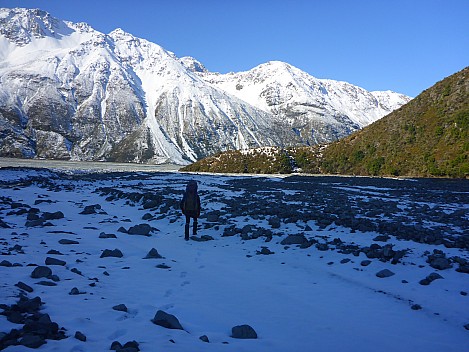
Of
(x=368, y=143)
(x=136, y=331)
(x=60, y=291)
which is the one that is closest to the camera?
(x=136, y=331)

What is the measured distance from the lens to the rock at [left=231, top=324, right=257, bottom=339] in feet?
21.2

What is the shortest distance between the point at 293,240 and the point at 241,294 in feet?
16.5

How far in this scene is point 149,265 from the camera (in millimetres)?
10875

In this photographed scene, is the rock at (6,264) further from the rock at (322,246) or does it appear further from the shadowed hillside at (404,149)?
the shadowed hillside at (404,149)

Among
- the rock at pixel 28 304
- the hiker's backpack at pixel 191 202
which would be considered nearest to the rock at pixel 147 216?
the hiker's backpack at pixel 191 202

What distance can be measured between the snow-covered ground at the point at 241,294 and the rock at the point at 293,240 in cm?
31

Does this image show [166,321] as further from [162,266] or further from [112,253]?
[112,253]

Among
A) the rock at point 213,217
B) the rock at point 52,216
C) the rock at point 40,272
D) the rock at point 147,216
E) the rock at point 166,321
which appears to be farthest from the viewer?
the rock at point 147,216

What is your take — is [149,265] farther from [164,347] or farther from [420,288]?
[420,288]

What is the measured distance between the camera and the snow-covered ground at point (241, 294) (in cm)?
632

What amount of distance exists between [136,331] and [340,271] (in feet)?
20.8

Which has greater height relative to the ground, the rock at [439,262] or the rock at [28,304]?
the rock at [439,262]

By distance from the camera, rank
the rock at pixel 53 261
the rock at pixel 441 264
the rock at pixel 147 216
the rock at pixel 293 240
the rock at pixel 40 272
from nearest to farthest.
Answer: the rock at pixel 40 272
the rock at pixel 53 261
the rock at pixel 441 264
the rock at pixel 293 240
the rock at pixel 147 216

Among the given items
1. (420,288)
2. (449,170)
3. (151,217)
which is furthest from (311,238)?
(449,170)
